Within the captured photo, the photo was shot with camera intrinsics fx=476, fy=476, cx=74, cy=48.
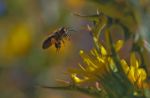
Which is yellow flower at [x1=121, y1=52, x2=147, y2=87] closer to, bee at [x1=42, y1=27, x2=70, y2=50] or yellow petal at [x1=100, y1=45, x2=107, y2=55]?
yellow petal at [x1=100, y1=45, x2=107, y2=55]

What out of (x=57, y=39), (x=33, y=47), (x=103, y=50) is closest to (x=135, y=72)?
(x=103, y=50)

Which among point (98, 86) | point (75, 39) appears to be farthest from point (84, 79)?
point (75, 39)

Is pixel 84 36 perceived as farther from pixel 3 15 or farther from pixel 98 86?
pixel 98 86

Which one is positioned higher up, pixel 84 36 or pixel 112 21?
pixel 84 36

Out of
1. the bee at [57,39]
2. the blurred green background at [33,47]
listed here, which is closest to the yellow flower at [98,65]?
the bee at [57,39]

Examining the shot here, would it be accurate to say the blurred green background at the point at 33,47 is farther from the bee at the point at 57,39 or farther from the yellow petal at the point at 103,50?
the yellow petal at the point at 103,50
